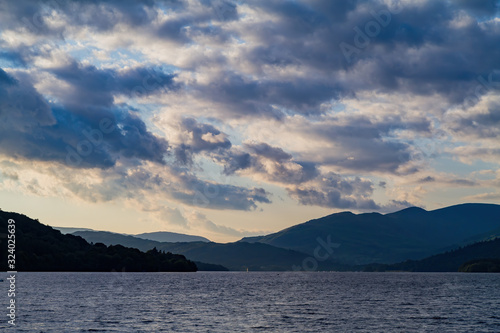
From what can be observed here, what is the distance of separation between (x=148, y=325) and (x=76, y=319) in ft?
59.2

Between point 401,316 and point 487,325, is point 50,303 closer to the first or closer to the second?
point 401,316

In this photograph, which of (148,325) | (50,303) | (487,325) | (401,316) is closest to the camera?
(148,325)

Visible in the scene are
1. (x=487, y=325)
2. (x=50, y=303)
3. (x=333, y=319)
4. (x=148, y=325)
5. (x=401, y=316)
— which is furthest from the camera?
(x=50, y=303)

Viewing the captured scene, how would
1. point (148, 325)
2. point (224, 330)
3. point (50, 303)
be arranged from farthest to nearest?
point (50, 303)
point (148, 325)
point (224, 330)

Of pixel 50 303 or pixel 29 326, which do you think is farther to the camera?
pixel 50 303

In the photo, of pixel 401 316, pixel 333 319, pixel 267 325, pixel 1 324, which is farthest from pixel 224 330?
pixel 401 316

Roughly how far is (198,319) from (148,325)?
48.2 feet

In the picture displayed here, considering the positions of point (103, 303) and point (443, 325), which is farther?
point (103, 303)

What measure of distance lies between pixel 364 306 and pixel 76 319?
81555 millimetres

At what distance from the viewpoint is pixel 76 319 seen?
106 meters

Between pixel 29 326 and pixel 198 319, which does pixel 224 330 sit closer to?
pixel 198 319

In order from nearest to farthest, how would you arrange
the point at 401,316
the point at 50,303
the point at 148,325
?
the point at 148,325, the point at 401,316, the point at 50,303

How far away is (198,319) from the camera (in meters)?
110

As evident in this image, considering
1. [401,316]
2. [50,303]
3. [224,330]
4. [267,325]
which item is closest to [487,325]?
[401,316]
